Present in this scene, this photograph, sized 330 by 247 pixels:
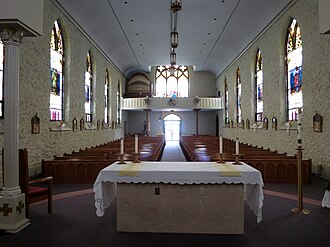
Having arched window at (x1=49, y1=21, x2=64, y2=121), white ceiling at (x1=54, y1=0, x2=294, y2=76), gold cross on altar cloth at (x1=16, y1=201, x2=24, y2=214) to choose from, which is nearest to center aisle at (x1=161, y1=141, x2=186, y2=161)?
arched window at (x1=49, y1=21, x2=64, y2=121)

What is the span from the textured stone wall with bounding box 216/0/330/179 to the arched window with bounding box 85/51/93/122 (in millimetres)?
7354

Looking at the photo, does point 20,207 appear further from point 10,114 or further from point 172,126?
point 172,126

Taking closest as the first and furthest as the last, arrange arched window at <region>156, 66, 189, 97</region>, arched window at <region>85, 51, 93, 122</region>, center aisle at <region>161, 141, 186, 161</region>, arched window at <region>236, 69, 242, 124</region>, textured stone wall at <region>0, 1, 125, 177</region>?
textured stone wall at <region>0, 1, 125, 177</region>, center aisle at <region>161, 141, 186, 161</region>, arched window at <region>85, 51, 93, 122</region>, arched window at <region>236, 69, 242, 124</region>, arched window at <region>156, 66, 189, 97</region>

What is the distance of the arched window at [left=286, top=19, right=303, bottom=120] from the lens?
8.79 m

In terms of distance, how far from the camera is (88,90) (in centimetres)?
1256

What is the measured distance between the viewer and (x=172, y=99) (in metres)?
20.9

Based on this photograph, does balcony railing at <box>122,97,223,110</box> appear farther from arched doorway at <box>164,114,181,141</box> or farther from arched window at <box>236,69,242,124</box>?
arched window at <box>236,69,242,124</box>

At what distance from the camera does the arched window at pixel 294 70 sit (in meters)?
8.79

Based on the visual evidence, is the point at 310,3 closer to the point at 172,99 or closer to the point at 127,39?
the point at 127,39

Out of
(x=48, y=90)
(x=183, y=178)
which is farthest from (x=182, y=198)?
(x=48, y=90)

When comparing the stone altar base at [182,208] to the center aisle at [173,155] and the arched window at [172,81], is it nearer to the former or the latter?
the center aisle at [173,155]

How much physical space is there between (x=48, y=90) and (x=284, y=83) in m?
7.64

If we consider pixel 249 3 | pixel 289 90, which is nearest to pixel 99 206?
pixel 289 90

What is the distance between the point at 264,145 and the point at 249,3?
17.5ft
